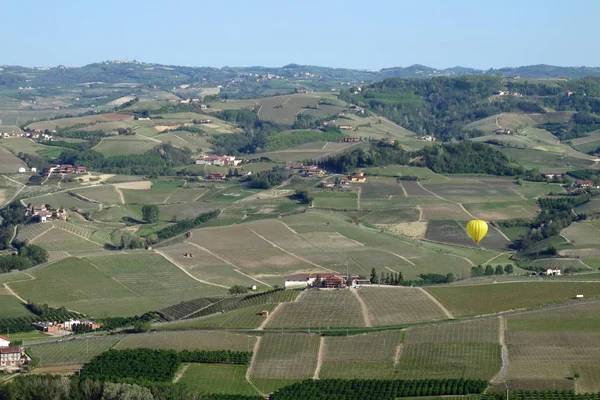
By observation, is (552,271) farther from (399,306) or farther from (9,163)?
(9,163)

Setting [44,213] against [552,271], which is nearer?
[552,271]

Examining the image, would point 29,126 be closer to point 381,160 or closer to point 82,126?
point 82,126

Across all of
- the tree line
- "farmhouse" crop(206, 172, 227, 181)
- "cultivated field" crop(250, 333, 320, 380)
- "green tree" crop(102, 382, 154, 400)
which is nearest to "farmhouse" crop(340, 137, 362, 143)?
the tree line

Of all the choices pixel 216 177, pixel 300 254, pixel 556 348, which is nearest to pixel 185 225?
pixel 300 254

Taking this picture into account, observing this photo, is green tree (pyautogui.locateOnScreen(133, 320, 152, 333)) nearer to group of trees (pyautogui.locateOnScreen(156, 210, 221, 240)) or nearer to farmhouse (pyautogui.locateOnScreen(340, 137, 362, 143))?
group of trees (pyautogui.locateOnScreen(156, 210, 221, 240))

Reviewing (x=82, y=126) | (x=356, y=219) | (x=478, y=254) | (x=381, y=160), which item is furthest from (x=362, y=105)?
(x=478, y=254)

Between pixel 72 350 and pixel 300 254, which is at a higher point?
pixel 72 350

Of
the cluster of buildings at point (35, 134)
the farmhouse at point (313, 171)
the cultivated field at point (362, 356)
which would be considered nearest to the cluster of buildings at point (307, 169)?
the farmhouse at point (313, 171)
